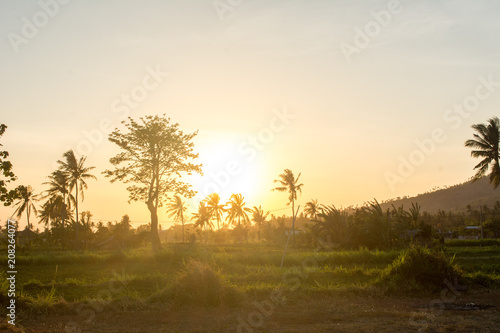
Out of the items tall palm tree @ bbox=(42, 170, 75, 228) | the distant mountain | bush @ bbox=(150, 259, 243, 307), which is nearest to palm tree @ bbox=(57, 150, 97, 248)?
tall palm tree @ bbox=(42, 170, 75, 228)

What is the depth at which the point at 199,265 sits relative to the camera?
53.8ft

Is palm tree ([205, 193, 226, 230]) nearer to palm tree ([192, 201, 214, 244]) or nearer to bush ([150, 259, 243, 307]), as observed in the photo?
palm tree ([192, 201, 214, 244])

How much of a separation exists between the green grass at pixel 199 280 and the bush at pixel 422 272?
168mm

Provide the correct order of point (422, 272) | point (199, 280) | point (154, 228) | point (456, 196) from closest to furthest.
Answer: point (199, 280), point (422, 272), point (154, 228), point (456, 196)

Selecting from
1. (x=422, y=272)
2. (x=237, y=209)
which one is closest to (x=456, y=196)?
(x=237, y=209)

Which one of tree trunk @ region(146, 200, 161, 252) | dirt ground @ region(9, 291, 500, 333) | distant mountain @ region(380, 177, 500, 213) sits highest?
distant mountain @ region(380, 177, 500, 213)

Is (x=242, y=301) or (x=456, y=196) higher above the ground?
(x=456, y=196)

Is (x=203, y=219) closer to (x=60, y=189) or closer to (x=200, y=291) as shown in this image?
(x=60, y=189)

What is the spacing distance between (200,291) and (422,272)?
31.6ft

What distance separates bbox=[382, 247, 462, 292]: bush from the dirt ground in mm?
1812

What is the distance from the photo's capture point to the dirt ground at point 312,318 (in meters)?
11.7

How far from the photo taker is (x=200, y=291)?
51.9 feet

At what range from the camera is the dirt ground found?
11.7 meters

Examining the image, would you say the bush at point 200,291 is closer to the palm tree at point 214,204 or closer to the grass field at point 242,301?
the grass field at point 242,301
